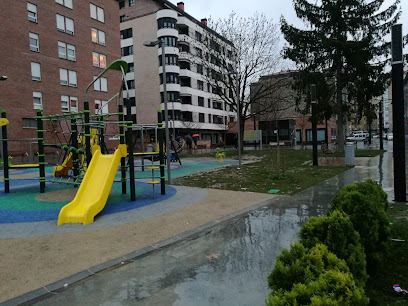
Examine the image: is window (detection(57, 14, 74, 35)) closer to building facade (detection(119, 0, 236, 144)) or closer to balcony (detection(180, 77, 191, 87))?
building facade (detection(119, 0, 236, 144))

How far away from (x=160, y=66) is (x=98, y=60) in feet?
43.0

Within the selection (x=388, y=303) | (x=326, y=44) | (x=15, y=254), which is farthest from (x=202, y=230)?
(x=326, y=44)

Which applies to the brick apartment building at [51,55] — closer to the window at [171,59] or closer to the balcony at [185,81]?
the window at [171,59]

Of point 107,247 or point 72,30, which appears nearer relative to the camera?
point 107,247

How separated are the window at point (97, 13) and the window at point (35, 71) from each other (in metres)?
11.2

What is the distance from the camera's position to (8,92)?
99.8 ft

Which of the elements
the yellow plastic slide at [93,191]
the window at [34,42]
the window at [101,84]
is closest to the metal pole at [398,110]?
the yellow plastic slide at [93,191]

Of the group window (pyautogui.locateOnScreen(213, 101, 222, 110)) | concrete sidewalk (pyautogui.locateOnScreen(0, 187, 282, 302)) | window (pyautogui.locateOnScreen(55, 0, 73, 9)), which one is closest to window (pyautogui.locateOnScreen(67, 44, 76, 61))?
window (pyautogui.locateOnScreen(55, 0, 73, 9))

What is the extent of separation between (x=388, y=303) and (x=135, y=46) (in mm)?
56049

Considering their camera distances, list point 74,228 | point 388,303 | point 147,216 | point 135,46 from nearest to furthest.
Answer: point 388,303
point 74,228
point 147,216
point 135,46

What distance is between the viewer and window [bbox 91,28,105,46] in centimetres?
4028

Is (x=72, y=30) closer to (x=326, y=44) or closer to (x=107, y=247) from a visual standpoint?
(x=326, y=44)

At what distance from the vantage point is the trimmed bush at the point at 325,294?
217cm

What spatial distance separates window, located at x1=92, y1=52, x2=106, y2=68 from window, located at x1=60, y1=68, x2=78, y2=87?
3828 millimetres
